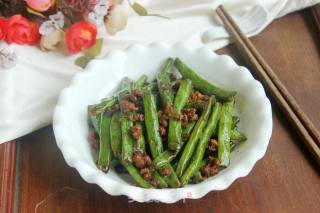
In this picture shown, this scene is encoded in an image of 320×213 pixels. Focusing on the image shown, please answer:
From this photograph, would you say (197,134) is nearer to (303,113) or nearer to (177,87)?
(177,87)

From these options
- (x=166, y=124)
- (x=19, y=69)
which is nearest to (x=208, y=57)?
(x=166, y=124)

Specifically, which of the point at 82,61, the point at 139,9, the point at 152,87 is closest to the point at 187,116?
the point at 152,87

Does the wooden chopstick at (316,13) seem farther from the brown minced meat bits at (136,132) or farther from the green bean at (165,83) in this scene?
the brown minced meat bits at (136,132)

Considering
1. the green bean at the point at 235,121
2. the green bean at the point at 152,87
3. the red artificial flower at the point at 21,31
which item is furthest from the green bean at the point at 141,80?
the red artificial flower at the point at 21,31

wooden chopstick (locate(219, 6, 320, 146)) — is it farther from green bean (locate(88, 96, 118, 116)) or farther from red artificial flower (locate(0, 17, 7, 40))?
red artificial flower (locate(0, 17, 7, 40))

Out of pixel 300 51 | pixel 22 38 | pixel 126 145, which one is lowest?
pixel 300 51

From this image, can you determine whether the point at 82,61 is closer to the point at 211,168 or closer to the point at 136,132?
the point at 136,132
